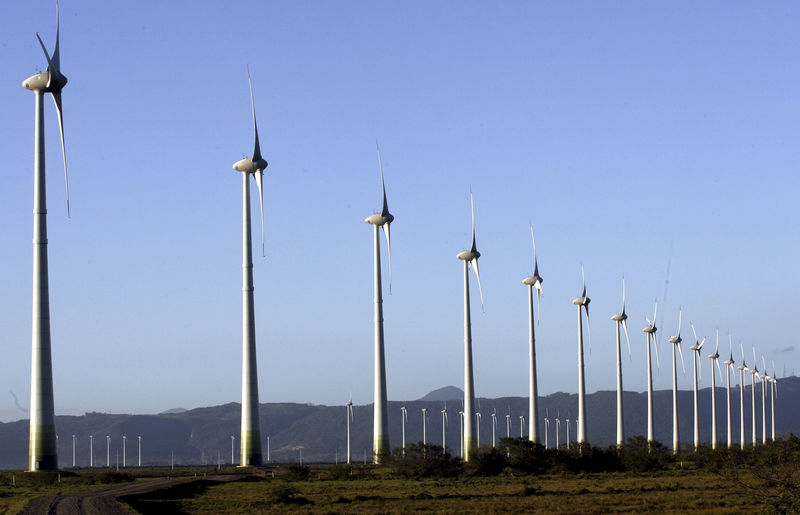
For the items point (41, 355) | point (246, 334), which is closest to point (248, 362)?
point (246, 334)

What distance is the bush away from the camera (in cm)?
10181

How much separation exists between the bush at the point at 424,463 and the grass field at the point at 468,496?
4979 millimetres

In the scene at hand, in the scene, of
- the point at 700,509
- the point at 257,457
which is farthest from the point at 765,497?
the point at 257,457

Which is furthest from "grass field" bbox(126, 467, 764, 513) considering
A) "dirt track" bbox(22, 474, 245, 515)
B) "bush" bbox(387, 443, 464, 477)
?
"bush" bbox(387, 443, 464, 477)

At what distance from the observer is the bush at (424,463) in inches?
4008

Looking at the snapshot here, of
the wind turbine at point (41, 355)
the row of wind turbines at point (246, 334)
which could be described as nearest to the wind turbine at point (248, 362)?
the row of wind turbines at point (246, 334)

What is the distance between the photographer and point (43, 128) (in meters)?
83.4

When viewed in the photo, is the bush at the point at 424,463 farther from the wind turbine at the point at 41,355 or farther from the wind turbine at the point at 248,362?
the wind turbine at the point at 41,355

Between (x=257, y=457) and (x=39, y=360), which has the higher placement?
(x=39, y=360)

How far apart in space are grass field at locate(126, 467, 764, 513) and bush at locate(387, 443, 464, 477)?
4979 millimetres

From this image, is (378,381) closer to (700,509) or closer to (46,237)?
(46,237)

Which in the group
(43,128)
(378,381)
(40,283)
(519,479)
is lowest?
(519,479)

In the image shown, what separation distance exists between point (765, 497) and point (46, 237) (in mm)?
49073

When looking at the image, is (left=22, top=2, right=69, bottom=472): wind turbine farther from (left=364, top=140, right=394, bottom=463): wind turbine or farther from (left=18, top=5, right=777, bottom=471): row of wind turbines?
(left=364, top=140, right=394, bottom=463): wind turbine
